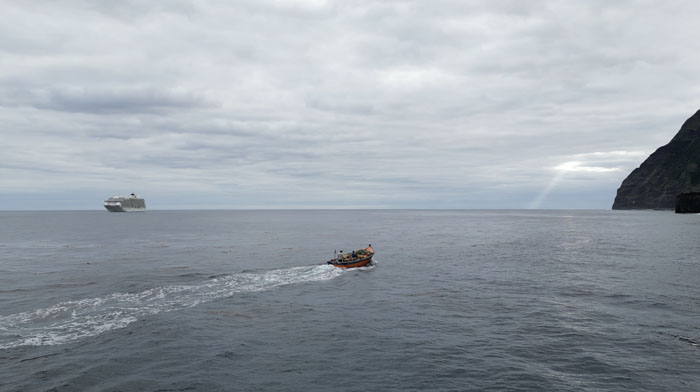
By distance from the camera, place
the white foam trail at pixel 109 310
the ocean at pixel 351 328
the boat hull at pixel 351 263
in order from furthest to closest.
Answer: the boat hull at pixel 351 263, the white foam trail at pixel 109 310, the ocean at pixel 351 328

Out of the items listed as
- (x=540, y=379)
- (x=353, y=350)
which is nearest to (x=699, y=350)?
(x=540, y=379)

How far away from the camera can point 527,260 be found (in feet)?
249

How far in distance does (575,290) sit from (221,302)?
44.2 meters

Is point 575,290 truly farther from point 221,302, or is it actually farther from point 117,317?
point 117,317

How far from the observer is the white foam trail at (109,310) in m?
33.0

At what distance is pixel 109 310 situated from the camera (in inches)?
1594

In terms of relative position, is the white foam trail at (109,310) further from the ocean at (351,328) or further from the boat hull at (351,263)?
the boat hull at (351,263)

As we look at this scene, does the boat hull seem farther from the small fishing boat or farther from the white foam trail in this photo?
the white foam trail

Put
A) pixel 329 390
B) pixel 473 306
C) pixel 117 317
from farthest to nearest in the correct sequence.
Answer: pixel 473 306 → pixel 117 317 → pixel 329 390

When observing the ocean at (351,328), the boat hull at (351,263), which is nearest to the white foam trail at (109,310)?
the ocean at (351,328)

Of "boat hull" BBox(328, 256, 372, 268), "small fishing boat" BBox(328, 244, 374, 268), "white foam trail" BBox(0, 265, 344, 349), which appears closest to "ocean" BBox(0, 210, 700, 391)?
"white foam trail" BBox(0, 265, 344, 349)

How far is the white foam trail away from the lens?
108 ft

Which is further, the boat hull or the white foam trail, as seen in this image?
the boat hull

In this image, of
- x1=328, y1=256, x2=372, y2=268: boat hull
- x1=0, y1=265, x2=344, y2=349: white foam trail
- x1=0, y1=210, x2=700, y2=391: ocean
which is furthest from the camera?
x1=328, y1=256, x2=372, y2=268: boat hull
